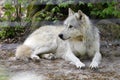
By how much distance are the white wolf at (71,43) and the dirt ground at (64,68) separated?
0.35 ft

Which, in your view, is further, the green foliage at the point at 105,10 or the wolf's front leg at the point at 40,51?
the green foliage at the point at 105,10

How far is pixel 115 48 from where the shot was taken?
4.82 m

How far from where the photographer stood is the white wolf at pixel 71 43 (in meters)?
4.02

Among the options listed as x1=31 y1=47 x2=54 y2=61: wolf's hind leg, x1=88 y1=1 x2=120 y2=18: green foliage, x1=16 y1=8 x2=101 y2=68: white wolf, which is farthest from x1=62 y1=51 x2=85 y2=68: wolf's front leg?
x1=88 y1=1 x2=120 y2=18: green foliage

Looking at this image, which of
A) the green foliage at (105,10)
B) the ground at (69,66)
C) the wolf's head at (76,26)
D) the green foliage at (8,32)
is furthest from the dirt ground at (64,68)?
the green foliage at (8,32)

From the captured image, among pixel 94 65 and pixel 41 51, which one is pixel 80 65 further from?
pixel 41 51

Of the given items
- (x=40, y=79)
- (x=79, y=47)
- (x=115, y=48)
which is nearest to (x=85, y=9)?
(x=115, y=48)

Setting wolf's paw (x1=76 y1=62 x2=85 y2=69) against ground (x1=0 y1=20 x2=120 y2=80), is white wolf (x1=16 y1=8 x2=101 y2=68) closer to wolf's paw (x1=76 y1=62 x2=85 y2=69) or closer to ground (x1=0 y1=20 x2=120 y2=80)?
wolf's paw (x1=76 y1=62 x2=85 y2=69)

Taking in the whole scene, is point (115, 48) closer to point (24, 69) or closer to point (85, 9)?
point (85, 9)

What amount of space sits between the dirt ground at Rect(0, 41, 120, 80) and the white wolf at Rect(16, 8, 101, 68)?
0.35ft

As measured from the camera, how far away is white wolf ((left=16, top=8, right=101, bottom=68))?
402 cm

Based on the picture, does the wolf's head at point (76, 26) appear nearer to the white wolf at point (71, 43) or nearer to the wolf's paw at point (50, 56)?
the white wolf at point (71, 43)

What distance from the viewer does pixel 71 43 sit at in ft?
13.9

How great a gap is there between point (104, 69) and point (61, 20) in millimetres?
1985
